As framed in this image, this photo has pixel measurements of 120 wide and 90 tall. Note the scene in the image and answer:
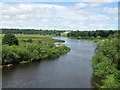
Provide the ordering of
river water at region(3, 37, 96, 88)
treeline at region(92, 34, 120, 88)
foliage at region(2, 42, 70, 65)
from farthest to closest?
foliage at region(2, 42, 70, 65), treeline at region(92, 34, 120, 88), river water at region(3, 37, 96, 88)

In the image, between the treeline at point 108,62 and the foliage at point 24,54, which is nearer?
the treeline at point 108,62

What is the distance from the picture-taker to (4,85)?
12.9 meters

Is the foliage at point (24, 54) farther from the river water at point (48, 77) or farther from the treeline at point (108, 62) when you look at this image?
the treeline at point (108, 62)

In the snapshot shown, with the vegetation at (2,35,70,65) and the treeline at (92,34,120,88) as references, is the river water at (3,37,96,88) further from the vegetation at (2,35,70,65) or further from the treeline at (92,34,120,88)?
the vegetation at (2,35,70,65)

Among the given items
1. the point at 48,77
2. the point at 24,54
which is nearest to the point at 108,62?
the point at 48,77

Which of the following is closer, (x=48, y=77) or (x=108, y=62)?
(x=48, y=77)

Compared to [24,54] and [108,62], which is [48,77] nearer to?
[108,62]

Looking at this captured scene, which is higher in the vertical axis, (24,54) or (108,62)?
(24,54)

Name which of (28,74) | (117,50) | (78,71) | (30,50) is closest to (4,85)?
(28,74)

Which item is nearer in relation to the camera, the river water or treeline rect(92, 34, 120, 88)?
the river water

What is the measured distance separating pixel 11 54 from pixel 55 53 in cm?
901

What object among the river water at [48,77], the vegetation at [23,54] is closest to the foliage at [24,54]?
the vegetation at [23,54]

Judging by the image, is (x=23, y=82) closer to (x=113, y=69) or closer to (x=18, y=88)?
(x=18, y=88)

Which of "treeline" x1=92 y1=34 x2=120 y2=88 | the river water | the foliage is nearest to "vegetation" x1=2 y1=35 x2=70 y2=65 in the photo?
the foliage
